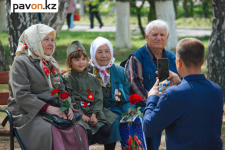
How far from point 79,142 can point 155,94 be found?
43.8 inches

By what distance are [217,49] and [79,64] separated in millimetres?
3674

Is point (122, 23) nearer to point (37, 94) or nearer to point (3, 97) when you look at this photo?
point (3, 97)

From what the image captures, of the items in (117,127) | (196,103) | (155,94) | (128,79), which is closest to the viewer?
(196,103)

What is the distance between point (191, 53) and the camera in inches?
98.6

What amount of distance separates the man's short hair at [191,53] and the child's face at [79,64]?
59.6 inches

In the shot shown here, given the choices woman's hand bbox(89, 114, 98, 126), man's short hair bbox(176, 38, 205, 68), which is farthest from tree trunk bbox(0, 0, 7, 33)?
man's short hair bbox(176, 38, 205, 68)

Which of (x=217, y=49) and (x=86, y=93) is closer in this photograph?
(x=86, y=93)

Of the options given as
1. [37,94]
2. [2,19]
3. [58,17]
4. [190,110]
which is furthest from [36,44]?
[2,19]

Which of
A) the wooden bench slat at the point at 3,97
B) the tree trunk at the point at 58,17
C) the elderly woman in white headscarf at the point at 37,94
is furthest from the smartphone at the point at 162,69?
the tree trunk at the point at 58,17

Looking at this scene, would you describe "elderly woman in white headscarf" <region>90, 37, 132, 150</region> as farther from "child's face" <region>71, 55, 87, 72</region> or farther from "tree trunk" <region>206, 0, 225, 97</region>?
"tree trunk" <region>206, 0, 225, 97</region>

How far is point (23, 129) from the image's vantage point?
3.30 m

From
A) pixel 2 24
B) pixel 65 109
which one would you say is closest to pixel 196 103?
pixel 65 109

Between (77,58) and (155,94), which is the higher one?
(77,58)

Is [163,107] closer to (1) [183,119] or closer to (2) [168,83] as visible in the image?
(1) [183,119]
